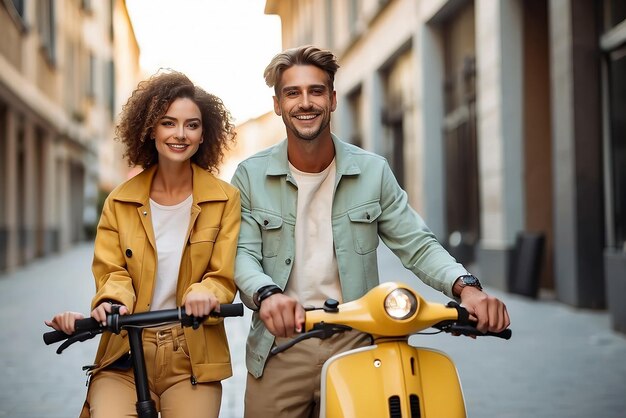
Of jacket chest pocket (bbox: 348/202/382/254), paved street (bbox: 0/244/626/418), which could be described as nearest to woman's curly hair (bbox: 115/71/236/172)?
jacket chest pocket (bbox: 348/202/382/254)

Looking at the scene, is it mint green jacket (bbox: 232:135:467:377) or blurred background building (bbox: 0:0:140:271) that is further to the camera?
blurred background building (bbox: 0:0:140:271)

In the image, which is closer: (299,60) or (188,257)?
(299,60)

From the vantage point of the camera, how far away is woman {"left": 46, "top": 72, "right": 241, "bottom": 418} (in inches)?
108

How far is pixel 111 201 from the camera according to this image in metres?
2.87

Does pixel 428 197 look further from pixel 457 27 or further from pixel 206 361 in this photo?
pixel 206 361

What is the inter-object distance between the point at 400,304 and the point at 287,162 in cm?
83

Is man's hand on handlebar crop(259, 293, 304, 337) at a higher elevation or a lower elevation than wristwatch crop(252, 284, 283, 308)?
lower

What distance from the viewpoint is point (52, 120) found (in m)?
23.0

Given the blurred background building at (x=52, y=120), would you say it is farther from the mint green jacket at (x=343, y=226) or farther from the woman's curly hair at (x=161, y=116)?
the mint green jacket at (x=343, y=226)

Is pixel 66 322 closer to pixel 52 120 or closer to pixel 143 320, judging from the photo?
pixel 143 320

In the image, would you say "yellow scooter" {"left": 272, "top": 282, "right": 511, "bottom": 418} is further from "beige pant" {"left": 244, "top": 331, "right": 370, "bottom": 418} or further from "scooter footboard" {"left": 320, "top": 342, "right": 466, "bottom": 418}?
"beige pant" {"left": 244, "top": 331, "right": 370, "bottom": 418}

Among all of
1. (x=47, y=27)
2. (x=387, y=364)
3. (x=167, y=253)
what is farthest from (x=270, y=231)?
(x=47, y=27)

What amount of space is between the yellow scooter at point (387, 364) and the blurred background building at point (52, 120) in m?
5.05

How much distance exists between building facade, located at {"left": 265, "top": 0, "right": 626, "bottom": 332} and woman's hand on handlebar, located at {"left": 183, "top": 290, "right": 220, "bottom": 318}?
6.19 metres
